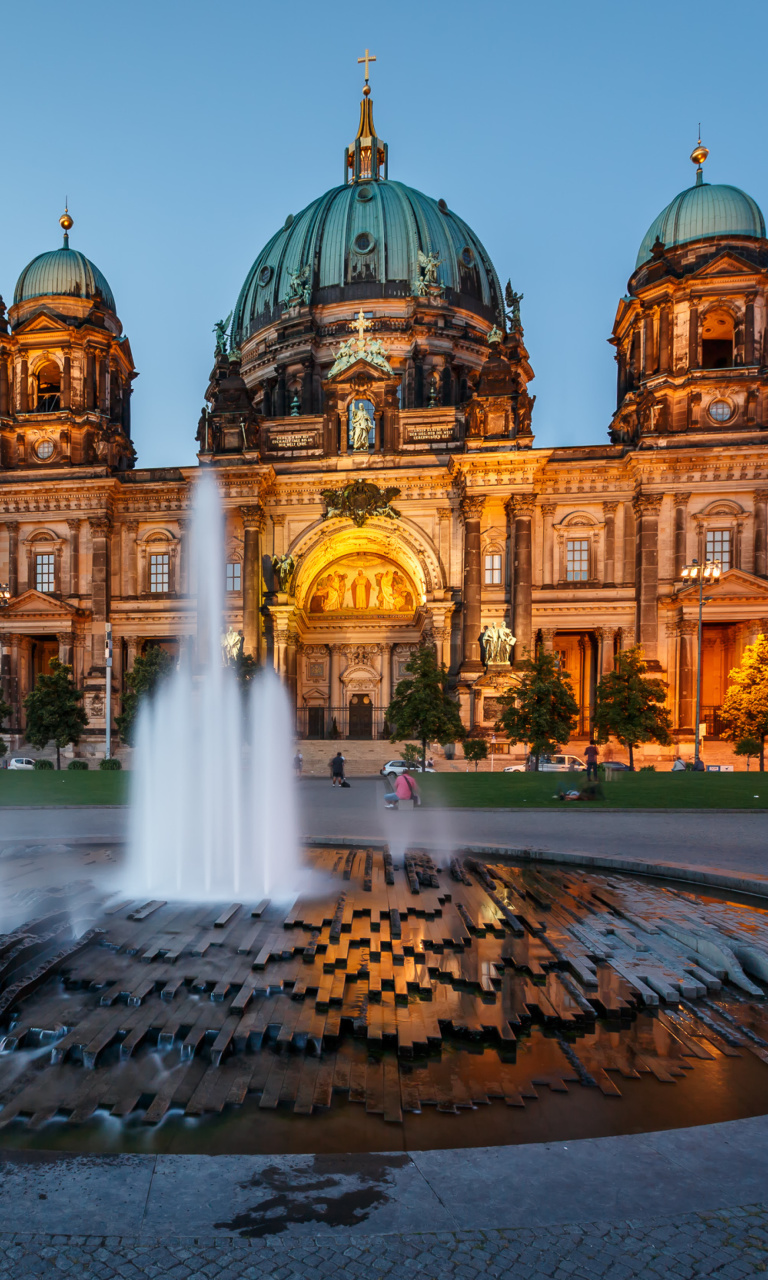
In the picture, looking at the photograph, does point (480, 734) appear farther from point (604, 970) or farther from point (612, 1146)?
point (612, 1146)

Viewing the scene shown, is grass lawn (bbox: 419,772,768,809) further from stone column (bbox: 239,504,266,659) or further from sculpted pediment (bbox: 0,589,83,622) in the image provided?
sculpted pediment (bbox: 0,589,83,622)

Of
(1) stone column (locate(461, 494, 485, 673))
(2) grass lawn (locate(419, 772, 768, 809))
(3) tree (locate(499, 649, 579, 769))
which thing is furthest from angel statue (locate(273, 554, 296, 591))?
(2) grass lawn (locate(419, 772, 768, 809))

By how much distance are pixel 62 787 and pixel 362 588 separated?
31.4 m

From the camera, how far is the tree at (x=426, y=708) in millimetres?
36250

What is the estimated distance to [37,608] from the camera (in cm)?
4938

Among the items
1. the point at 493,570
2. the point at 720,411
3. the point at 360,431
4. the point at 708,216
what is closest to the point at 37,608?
the point at 360,431

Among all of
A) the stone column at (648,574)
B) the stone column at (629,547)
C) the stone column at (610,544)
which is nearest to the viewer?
the stone column at (648,574)

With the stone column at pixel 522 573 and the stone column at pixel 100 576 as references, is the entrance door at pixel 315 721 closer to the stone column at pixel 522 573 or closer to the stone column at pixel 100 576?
the stone column at pixel 100 576

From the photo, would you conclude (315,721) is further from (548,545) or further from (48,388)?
(48,388)

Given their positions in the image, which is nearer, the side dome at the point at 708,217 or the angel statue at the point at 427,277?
the side dome at the point at 708,217

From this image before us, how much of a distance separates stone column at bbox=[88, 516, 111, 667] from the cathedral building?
0.15 metres

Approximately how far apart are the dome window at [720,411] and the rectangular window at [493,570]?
15.6 meters

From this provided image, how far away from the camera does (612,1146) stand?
13.1 ft

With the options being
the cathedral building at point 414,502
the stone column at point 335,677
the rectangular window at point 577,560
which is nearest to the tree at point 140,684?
the cathedral building at point 414,502
